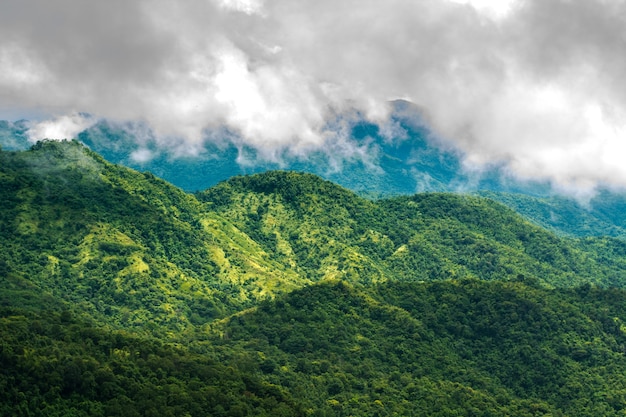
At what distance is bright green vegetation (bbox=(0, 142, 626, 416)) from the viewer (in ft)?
289

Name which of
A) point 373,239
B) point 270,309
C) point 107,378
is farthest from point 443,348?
point 373,239

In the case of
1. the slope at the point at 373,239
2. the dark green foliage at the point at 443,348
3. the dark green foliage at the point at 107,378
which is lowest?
the dark green foliage at the point at 107,378

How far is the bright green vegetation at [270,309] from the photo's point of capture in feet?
289

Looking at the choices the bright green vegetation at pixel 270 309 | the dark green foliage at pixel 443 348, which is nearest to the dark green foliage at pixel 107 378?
the bright green vegetation at pixel 270 309

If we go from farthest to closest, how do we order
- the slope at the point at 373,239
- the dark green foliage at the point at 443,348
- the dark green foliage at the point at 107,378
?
1. the slope at the point at 373,239
2. the dark green foliage at the point at 443,348
3. the dark green foliage at the point at 107,378

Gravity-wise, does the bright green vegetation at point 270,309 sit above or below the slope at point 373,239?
below

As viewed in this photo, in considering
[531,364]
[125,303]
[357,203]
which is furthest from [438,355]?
[357,203]

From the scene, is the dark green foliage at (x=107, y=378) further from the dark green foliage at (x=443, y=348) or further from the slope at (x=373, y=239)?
the slope at (x=373, y=239)

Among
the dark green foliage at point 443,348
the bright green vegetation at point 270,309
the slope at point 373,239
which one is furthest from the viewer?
the slope at point 373,239

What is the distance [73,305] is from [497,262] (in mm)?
90019

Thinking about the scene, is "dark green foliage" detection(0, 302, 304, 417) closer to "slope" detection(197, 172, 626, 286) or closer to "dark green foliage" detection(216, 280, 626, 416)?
"dark green foliage" detection(216, 280, 626, 416)

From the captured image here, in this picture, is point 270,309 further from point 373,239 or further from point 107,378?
point 373,239

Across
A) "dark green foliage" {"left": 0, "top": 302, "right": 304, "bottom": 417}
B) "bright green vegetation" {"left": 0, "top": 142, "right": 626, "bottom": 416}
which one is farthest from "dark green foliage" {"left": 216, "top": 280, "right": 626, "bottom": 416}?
"dark green foliage" {"left": 0, "top": 302, "right": 304, "bottom": 417}

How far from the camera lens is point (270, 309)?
4830 inches
